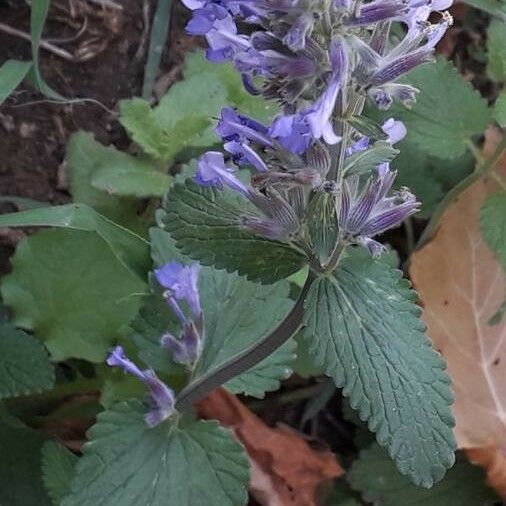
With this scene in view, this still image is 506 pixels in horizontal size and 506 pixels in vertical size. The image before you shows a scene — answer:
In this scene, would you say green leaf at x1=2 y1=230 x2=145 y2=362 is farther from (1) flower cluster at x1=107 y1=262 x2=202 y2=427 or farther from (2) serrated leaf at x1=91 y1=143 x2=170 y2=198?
(1) flower cluster at x1=107 y1=262 x2=202 y2=427

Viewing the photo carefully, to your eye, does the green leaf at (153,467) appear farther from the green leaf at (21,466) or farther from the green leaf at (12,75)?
the green leaf at (12,75)

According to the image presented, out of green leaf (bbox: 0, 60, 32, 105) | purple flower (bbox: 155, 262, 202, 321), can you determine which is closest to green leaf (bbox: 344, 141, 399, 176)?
purple flower (bbox: 155, 262, 202, 321)

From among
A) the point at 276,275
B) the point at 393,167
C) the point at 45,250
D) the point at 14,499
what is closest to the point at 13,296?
the point at 45,250

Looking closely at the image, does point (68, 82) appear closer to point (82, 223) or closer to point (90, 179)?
point (90, 179)

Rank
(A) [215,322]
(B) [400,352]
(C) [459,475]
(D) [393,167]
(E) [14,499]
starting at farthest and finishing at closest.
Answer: (D) [393,167] < (C) [459,475] < (E) [14,499] < (A) [215,322] < (B) [400,352]

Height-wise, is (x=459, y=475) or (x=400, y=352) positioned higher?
(x=400, y=352)

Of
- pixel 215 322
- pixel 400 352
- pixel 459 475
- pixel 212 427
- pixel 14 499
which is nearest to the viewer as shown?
pixel 400 352

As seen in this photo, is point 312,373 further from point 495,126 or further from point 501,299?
point 495,126
